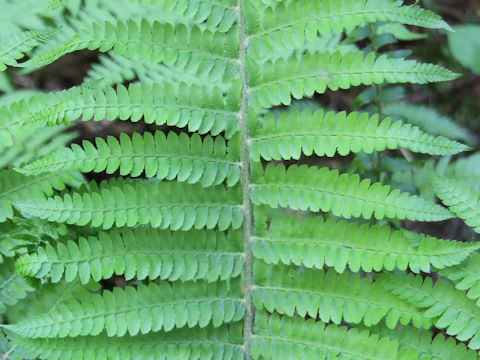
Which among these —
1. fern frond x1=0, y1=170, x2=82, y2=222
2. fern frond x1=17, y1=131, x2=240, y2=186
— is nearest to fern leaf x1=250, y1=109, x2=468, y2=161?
fern frond x1=17, y1=131, x2=240, y2=186

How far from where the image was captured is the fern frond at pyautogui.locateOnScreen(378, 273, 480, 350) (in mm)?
1604

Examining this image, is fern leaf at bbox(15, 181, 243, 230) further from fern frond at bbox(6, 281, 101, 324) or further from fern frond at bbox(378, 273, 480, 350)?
fern frond at bbox(378, 273, 480, 350)

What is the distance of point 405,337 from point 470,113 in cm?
227

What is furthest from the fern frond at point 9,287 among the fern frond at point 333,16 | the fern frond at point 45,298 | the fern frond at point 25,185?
the fern frond at point 333,16

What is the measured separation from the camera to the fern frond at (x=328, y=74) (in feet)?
5.16

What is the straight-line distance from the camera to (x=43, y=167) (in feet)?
5.02

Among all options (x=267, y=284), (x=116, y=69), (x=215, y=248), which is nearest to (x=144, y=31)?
(x=215, y=248)

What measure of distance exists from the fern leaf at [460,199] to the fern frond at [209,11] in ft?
2.73

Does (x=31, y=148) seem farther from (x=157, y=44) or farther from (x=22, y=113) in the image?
(x=157, y=44)

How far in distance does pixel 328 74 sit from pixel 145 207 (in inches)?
27.1

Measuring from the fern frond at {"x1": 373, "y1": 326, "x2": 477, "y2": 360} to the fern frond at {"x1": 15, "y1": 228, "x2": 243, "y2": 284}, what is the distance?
0.55 meters

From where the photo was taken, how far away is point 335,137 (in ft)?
5.24

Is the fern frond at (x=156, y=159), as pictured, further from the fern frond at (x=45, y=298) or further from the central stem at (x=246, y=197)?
the fern frond at (x=45, y=298)

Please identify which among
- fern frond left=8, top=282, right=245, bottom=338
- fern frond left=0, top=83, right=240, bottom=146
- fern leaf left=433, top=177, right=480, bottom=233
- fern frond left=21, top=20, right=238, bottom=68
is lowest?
fern frond left=8, top=282, right=245, bottom=338
